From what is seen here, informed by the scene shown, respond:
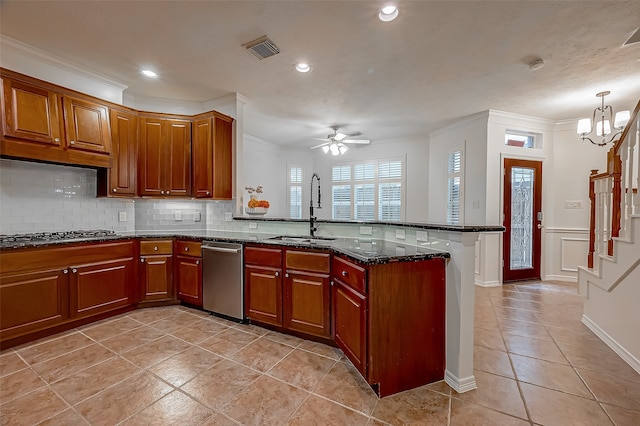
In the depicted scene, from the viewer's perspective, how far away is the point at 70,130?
2.80 metres

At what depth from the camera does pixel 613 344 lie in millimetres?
2391

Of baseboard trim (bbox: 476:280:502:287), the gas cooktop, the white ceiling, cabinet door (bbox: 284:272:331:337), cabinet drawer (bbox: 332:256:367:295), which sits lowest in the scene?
baseboard trim (bbox: 476:280:502:287)

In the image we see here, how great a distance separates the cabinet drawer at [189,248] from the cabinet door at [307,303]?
125 cm

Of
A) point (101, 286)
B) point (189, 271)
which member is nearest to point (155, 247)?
point (189, 271)

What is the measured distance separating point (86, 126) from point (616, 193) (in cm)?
550

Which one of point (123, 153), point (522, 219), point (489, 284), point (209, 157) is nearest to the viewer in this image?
point (123, 153)

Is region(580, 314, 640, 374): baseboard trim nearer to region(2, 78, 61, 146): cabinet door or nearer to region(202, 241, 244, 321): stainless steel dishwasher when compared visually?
region(202, 241, 244, 321): stainless steel dishwasher

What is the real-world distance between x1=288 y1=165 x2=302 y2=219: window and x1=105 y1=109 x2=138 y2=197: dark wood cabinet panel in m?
4.17

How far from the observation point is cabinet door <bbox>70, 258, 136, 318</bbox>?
2707 mm

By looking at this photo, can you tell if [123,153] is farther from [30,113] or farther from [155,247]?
[155,247]

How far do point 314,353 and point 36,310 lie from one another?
2.49m

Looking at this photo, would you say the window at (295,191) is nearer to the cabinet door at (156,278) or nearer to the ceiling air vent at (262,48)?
the cabinet door at (156,278)

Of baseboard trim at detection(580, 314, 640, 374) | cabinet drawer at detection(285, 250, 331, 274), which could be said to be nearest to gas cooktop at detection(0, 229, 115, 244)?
cabinet drawer at detection(285, 250, 331, 274)

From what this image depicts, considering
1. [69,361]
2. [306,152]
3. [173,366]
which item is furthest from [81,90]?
[306,152]
